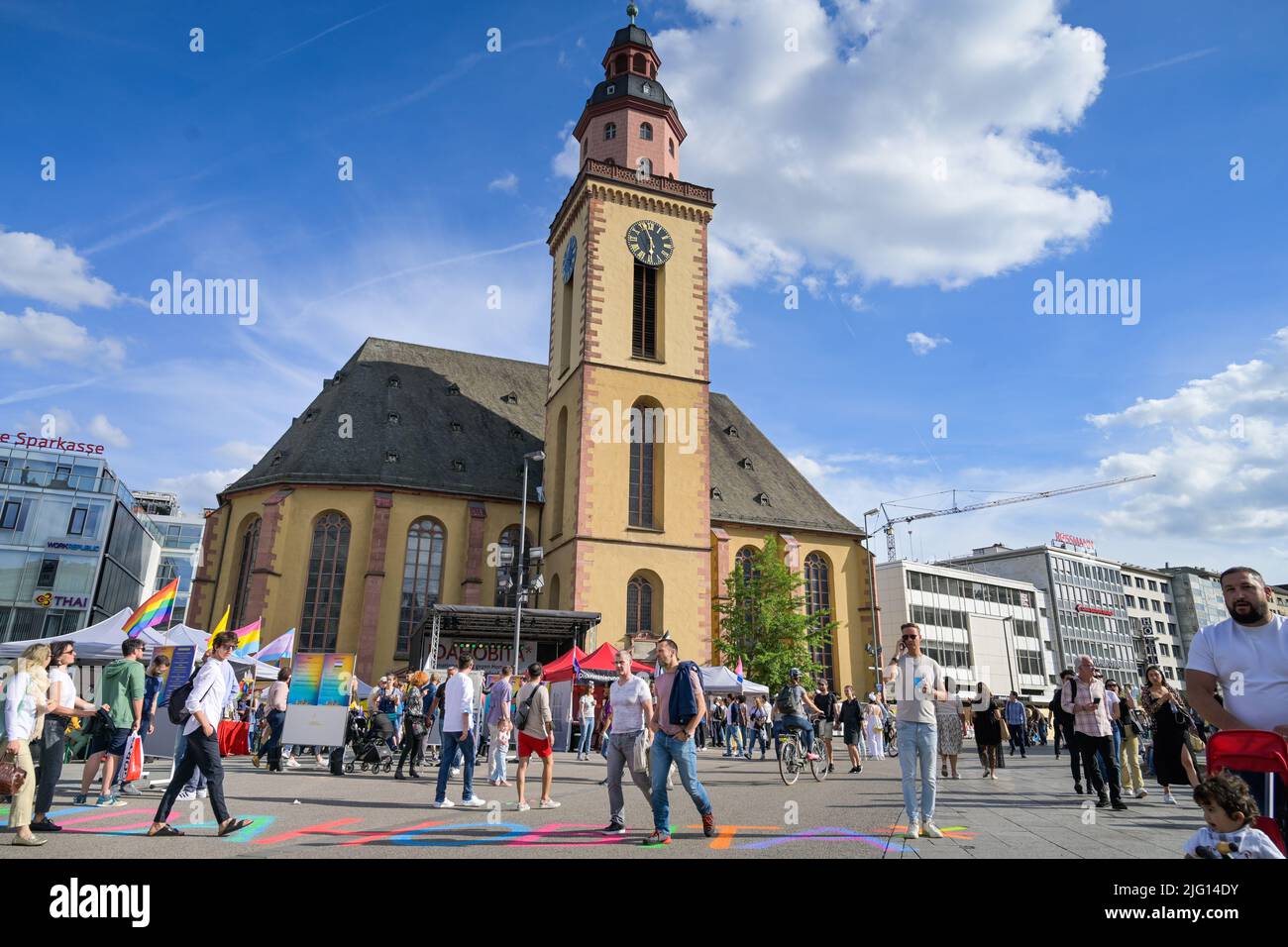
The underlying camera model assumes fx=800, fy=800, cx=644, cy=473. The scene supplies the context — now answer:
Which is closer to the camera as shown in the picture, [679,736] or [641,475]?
[679,736]

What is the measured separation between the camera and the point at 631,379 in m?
32.8

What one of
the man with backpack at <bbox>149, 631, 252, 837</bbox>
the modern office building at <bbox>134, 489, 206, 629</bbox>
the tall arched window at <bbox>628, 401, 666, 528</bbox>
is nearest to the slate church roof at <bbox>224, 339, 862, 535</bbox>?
the tall arched window at <bbox>628, 401, 666, 528</bbox>

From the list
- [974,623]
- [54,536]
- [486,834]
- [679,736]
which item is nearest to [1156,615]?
[974,623]

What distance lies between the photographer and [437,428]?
37.8 metres

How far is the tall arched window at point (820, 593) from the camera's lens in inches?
1478

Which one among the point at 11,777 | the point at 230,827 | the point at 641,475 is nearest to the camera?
the point at 11,777

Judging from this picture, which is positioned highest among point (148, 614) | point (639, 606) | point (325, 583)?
point (325, 583)

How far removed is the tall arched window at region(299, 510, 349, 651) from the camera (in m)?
32.0

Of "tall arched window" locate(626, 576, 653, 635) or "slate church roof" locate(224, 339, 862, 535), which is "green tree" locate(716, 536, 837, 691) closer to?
"tall arched window" locate(626, 576, 653, 635)

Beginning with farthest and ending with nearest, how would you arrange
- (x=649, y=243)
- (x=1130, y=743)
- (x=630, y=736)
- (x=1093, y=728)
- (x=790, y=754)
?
(x=649, y=243) → (x=790, y=754) → (x=1130, y=743) → (x=1093, y=728) → (x=630, y=736)

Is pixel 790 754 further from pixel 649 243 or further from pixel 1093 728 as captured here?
pixel 649 243

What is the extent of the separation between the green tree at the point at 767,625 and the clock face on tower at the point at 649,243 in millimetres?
13189

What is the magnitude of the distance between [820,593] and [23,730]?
35534 mm
